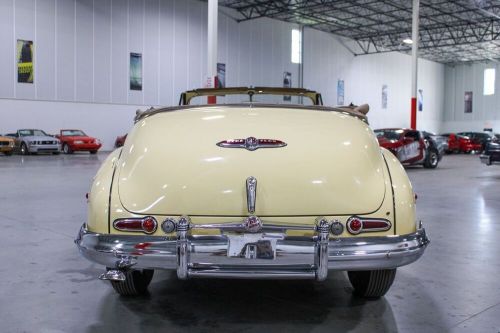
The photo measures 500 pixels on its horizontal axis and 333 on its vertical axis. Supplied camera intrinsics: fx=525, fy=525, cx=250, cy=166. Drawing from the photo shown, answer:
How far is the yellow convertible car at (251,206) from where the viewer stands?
2656mm

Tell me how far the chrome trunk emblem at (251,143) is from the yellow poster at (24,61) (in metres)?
23.5

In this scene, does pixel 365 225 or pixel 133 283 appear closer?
pixel 365 225

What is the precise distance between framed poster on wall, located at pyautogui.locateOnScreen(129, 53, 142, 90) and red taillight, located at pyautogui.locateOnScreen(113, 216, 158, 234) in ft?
83.9

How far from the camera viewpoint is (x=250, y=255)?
263 centimetres

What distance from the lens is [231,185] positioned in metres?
2.83

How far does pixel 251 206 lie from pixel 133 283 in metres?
1.13

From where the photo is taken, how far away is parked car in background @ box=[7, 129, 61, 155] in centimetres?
2217

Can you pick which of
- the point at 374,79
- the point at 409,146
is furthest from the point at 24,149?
the point at 374,79

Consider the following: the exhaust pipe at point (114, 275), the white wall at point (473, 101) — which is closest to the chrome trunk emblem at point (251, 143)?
the exhaust pipe at point (114, 275)

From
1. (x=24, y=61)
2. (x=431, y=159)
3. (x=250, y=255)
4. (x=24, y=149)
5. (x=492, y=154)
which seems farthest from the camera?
(x=24, y=61)

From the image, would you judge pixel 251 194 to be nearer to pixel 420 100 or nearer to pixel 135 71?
pixel 135 71

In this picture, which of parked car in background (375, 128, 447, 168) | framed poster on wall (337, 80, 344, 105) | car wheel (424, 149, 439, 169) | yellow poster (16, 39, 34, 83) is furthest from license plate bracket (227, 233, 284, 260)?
framed poster on wall (337, 80, 344, 105)

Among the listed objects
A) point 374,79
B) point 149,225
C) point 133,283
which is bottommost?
point 133,283

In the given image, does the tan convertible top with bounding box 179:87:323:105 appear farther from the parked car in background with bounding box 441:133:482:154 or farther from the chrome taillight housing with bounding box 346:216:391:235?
the parked car in background with bounding box 441:133:482:154
